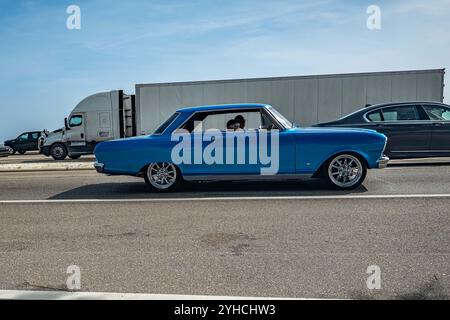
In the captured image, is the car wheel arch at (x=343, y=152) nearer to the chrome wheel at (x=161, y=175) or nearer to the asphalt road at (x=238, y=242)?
the asphalt road at (x=238, y=242)

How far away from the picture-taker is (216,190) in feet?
24.0

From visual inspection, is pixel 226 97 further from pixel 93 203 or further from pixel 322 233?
pixel 322 233

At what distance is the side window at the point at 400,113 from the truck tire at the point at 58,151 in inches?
554

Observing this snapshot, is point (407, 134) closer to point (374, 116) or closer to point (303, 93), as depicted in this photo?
point (374, 116)

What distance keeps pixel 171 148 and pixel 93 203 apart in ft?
5.42

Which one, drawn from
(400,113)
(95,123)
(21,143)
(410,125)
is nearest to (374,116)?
(400,113)

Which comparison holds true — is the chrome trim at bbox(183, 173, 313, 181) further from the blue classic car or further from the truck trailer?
the truck trailer

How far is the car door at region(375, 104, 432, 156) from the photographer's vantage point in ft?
31.6

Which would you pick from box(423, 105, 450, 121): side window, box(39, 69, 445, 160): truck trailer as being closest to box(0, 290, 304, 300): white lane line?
box(423, 105, 450, 121): side window

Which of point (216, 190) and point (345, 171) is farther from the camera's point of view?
point (216, 190)

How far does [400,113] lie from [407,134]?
621 millimetres

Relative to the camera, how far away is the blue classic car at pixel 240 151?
266 inches

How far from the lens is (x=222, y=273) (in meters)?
3.38
